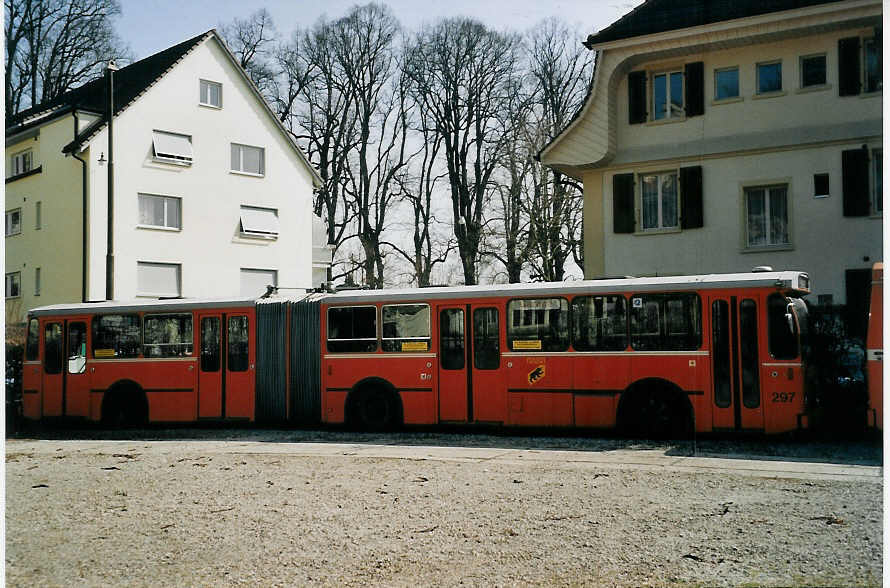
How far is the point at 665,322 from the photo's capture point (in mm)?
11445

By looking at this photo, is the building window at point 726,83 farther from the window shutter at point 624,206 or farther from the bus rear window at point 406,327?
the bus rear window at point 406,327

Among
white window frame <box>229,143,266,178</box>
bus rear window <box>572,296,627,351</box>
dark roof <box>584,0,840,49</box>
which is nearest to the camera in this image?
white window frame <box>229,143,266,178</box>

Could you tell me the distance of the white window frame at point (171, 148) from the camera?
9.37 meters

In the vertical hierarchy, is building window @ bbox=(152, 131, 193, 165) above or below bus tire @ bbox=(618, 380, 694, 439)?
above

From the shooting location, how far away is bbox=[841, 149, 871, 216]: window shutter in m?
7.95

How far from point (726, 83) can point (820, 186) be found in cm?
229

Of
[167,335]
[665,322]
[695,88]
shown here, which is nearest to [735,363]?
[665,322]

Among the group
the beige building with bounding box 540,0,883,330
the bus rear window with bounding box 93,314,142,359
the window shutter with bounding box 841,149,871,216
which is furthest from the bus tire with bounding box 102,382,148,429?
the window shutter with bounding box 841,149,871,216

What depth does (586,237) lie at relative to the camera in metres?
13.2

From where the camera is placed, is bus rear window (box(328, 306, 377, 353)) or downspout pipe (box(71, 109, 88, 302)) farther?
bus rear window (box(328, 306, 377, 353))

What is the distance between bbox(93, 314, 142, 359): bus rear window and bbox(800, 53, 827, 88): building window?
9.52 meters

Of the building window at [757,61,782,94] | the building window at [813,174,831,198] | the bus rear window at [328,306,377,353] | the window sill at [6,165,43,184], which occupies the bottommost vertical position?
the bus rear window at [328,306,377,353]

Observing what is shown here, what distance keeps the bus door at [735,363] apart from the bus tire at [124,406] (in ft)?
26.8

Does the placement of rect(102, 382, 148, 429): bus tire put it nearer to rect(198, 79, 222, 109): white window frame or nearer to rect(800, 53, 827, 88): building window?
rect(198, 79, 222, 109): white window frame
